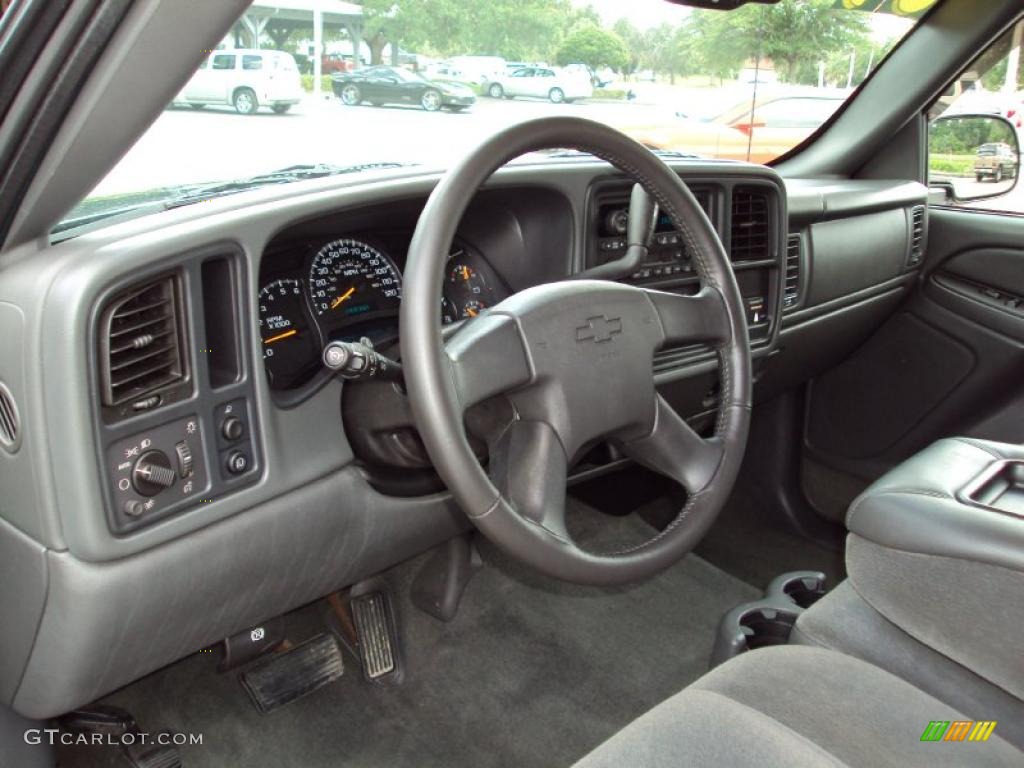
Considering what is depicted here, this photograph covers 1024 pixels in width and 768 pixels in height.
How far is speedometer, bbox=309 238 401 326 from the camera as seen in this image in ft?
5.39

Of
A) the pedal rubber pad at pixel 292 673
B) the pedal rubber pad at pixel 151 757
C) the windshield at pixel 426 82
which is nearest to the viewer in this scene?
the windshield at pixel 426 82

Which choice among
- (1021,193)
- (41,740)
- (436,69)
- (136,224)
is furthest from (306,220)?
(1021,193)

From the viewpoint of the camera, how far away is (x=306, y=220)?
146 centimetres

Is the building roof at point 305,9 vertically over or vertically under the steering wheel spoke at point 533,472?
over

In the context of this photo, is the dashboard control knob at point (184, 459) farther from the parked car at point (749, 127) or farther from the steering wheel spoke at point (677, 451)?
the parked car at point (749, 127)

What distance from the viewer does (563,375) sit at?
4.29 ft

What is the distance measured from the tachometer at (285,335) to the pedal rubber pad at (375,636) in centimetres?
85

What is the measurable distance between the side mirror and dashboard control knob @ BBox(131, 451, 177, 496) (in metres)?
2.64

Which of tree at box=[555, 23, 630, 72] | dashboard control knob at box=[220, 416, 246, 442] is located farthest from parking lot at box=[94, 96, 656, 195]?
dashboard control knob at box=[220, 416, 246, 442]

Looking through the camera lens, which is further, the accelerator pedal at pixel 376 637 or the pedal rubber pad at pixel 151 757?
the accelerator pedal at pixel 376 637

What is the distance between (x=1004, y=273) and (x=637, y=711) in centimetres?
165

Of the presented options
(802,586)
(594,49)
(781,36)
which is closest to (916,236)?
(781,36)

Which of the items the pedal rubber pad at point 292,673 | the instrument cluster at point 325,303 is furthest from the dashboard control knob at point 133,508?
the pedal rubber pad at point 292,673

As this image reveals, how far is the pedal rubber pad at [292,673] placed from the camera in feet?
6.89
